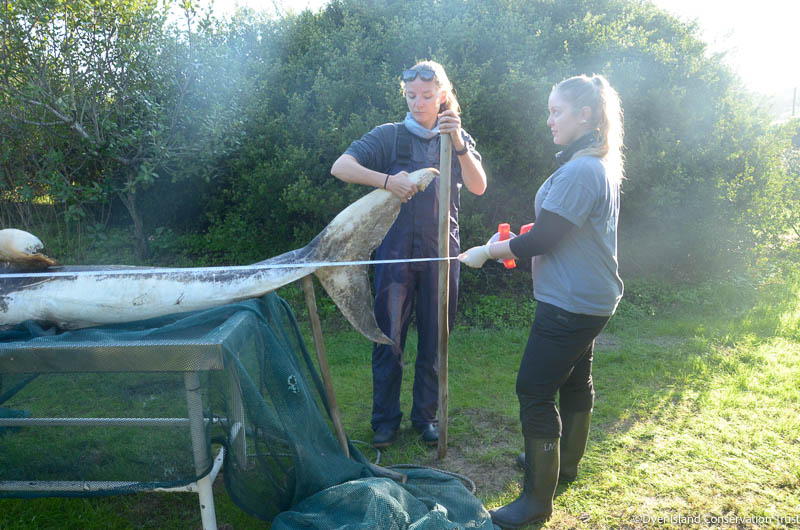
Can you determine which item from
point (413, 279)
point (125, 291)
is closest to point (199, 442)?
point (125, 291)

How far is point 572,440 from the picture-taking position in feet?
10.1

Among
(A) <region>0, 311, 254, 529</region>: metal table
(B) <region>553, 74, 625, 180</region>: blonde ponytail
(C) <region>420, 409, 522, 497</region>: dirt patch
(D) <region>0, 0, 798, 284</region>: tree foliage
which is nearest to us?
(A) <region>0, 311, 254, 529</region>: metal table

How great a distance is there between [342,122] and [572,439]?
4.84 meters

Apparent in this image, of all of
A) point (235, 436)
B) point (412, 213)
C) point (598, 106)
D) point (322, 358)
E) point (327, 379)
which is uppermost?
point (598, 106)

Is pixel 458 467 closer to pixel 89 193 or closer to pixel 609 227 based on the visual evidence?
pixel 609 227

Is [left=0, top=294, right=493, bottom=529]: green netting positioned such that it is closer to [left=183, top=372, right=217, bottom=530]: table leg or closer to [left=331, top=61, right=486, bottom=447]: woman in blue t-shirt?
[left=183, top=372, right=217, bottom=530]: table leg

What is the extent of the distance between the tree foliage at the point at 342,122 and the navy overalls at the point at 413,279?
2967mm

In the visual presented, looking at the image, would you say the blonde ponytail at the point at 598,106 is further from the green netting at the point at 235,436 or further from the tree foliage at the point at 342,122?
the tree foliage at the point at 342,122

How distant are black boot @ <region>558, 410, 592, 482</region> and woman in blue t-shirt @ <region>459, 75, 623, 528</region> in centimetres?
32

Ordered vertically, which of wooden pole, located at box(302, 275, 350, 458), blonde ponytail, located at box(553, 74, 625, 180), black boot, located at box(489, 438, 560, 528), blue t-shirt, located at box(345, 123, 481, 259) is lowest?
black boot, located at box(489, 438, 560, 528)

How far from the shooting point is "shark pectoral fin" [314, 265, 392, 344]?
120 inches

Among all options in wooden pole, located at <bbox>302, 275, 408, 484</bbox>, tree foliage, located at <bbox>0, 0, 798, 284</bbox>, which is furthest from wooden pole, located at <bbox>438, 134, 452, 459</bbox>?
tree foliage, located at <bbox>0, 0, 798, 284</bbox>

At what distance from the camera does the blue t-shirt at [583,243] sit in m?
2.41

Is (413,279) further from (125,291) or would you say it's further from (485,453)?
(125,291)
